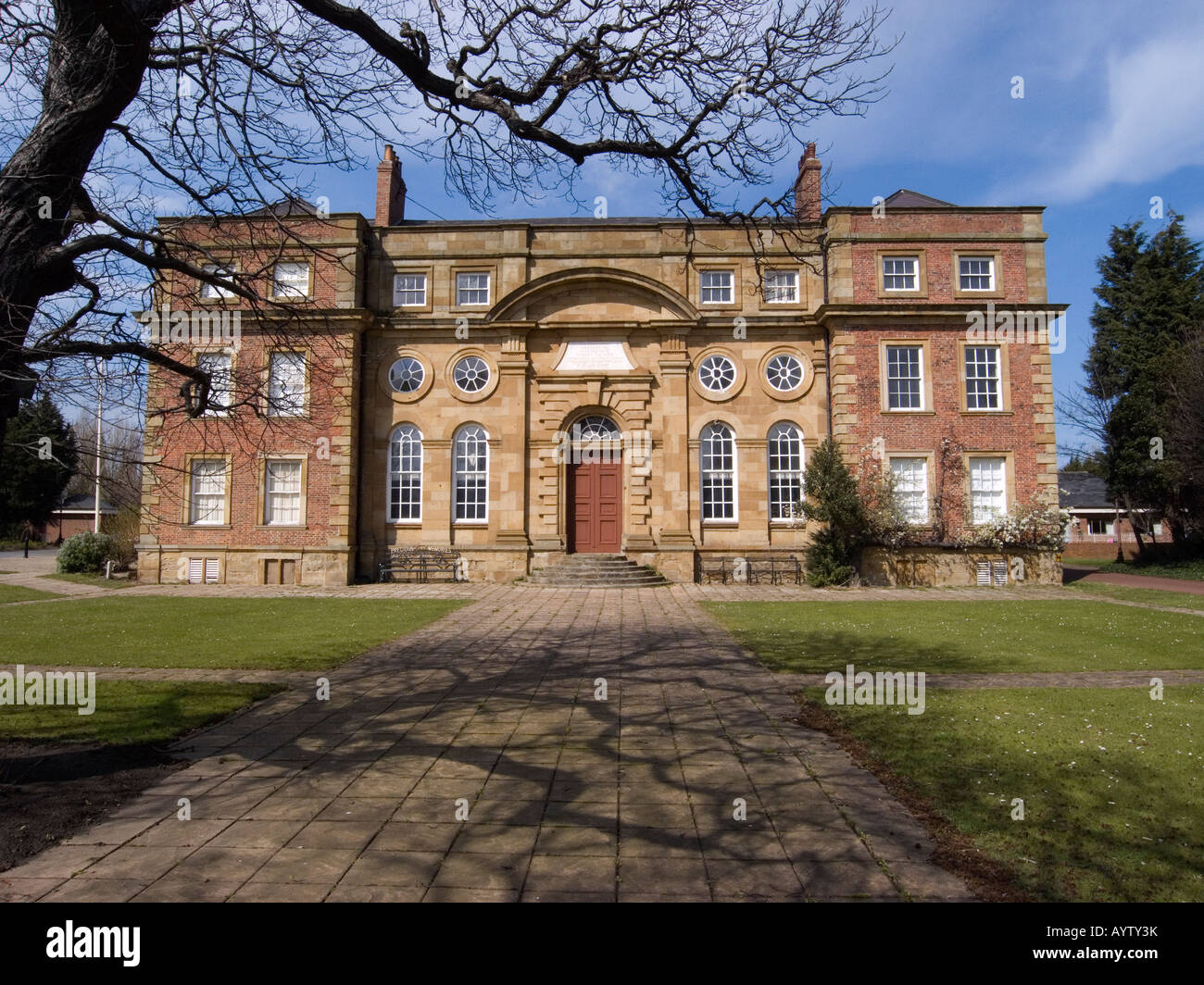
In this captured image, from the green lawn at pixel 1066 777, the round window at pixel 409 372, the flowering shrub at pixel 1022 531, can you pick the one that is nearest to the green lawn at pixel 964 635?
the green lawn at pixel 1066 777

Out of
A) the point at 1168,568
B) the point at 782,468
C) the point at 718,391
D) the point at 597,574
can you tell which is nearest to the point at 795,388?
the point at 718,391

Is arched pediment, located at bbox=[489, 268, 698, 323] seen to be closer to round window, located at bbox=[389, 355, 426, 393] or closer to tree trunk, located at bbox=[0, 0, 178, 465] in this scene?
round window, located at bbox=[389, 355, 426, 393]

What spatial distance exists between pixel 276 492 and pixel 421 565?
191 inches

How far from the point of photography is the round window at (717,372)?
2322cm

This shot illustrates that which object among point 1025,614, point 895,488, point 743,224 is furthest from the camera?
point 895,488

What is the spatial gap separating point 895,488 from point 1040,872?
19286mm

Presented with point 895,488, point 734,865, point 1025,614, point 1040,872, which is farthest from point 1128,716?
point 895,488

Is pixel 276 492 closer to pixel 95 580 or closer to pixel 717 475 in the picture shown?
pixel 95 580

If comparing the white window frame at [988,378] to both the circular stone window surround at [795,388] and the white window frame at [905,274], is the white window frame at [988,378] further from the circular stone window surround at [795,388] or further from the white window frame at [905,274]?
the circular stone window surround at [795,388]

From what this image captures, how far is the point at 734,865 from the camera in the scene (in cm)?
389

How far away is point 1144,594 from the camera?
18.8m

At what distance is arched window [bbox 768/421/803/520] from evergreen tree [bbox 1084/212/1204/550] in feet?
47.9

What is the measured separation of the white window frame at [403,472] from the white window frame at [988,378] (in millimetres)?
16473

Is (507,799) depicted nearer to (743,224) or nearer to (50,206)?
(50,206)
